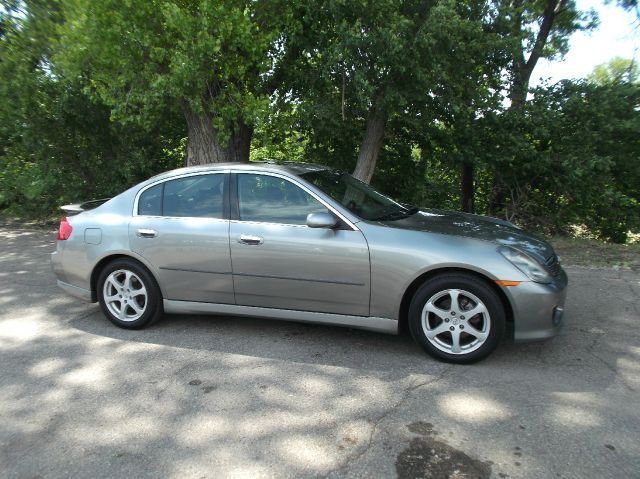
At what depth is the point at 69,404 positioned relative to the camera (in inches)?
139

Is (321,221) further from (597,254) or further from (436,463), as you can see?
(597,254)

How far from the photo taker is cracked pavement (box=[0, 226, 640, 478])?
9.24ft

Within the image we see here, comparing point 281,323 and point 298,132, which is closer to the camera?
point 281,323

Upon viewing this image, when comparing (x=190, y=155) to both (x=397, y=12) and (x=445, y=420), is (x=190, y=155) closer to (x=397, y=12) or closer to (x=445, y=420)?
(x=397, y=12)

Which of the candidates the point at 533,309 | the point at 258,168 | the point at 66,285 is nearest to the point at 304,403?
the point at 533,309

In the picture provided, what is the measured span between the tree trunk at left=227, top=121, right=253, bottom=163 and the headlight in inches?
250

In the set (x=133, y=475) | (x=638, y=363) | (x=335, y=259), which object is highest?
(x=335, y=259)

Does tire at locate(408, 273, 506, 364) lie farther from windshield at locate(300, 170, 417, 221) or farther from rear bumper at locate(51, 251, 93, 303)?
rear bumper at locate(51, 251, 93, 303)

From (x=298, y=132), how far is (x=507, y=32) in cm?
379

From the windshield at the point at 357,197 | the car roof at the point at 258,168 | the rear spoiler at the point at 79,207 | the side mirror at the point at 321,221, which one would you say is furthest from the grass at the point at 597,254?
the rear spoiler at the point at 79,207

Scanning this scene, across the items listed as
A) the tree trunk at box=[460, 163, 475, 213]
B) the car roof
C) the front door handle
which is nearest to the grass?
the tree trunk at box=[460, 163, 475, 213]

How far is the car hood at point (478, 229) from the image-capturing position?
165 inches

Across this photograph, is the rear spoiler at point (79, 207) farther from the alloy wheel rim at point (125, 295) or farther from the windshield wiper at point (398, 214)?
the windshield wiper at point (398, 214)

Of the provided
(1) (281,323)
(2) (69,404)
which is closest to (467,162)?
(1) (281,323)
